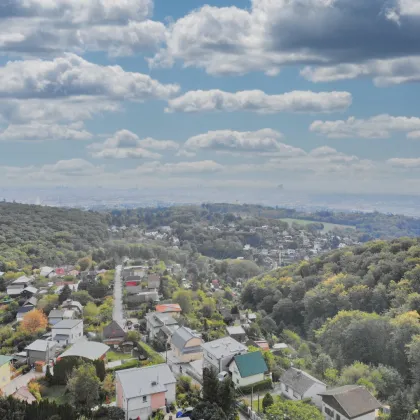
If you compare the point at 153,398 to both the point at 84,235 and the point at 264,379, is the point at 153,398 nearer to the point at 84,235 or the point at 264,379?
the point at 264,379

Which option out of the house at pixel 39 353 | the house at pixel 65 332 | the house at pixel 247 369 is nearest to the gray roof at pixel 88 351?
the house at pixel 39 353

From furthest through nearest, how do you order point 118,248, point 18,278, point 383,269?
1. point 118,248
2. point 18,278
3. point 383,269

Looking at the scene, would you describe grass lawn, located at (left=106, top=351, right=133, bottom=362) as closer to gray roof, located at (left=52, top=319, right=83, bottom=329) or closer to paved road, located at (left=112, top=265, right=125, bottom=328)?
gray roof, located at (left=52, top=319, right=83, bottom=329)

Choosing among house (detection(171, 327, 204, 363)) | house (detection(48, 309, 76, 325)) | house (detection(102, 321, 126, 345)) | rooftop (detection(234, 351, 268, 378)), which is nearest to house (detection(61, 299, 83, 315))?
house (detection(48, 309, 76, 325))

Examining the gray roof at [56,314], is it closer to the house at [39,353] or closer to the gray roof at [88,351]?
the house at [39,353]

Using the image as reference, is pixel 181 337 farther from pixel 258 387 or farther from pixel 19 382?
pixel 19 382

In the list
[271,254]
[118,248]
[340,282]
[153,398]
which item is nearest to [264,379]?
[153,398]
